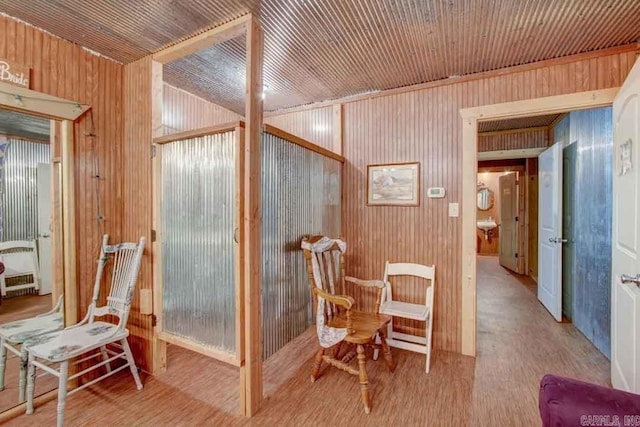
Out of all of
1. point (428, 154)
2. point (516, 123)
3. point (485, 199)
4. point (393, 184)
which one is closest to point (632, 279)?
point (428, 154)

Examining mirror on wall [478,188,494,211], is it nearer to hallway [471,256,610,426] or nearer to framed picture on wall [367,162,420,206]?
hallway [471,256,610,426]

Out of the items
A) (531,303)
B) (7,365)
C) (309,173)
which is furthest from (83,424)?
(531,303)

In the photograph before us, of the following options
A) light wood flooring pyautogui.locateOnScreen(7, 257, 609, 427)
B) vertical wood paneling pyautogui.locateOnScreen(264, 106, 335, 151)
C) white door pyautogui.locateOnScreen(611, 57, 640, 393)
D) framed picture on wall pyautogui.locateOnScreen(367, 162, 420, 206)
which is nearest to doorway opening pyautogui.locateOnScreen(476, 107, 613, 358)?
light wood flooring pyautogui.locateOnScreen(7, 257, 609, 427)

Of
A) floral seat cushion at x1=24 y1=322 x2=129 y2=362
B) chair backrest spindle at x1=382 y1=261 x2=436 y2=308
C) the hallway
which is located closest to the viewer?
floral seat cushion at x1=24 y1=322 x2=129 y2=362

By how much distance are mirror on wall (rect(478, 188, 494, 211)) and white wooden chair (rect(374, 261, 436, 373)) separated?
6.40m

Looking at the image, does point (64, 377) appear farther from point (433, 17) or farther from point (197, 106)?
point (433, 17)

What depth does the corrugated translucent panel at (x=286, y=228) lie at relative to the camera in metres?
2.03

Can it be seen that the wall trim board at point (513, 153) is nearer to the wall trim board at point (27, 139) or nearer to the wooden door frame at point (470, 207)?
the wooden door frame at point (470, 207)

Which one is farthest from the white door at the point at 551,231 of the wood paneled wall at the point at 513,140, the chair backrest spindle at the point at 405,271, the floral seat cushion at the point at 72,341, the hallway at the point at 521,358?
the floral seat cushion at the point at 72,341

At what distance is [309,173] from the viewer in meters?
2.46

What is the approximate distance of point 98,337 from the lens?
1.90 metres

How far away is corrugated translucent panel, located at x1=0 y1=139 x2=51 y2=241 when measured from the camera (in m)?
1.90

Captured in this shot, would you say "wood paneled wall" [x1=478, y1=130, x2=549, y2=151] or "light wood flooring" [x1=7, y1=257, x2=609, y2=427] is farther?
"wood paneled wall" [x1=478, y1=130, x2=549, y2=151]

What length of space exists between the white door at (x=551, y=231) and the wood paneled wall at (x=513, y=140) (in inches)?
27.1
